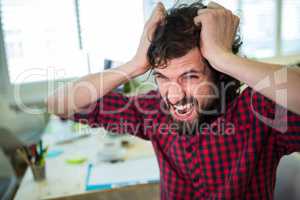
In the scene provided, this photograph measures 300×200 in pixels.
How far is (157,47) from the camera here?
0.83 metres

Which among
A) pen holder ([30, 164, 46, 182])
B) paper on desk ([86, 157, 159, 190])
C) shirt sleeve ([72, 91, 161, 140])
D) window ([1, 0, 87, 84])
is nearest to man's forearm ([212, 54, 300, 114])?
shirt sleeve ([72, 91, 161, 140])

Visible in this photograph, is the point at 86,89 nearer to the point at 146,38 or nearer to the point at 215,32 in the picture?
the point at 146,38

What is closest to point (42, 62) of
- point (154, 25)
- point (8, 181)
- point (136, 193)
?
point (8, 181)

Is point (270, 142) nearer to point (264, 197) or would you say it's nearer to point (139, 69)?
point (264, 197)

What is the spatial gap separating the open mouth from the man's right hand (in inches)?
5.6

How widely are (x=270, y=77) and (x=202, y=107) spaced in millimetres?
234

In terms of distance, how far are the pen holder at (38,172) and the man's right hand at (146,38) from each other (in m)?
0.59

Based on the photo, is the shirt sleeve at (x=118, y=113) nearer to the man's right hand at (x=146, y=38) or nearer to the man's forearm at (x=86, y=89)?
the man's forearm at (x=86, y=89)

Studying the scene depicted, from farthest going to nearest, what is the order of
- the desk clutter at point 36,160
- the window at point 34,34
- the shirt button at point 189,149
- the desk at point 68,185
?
the window at point 34,34
the desk clutter at point 36,160
the desk at point 68,185
the shirt button at point 189,149

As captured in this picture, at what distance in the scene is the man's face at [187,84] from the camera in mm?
818

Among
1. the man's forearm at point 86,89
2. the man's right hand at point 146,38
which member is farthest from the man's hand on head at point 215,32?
the man's forearm at point 86,89

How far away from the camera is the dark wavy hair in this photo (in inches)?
31.8

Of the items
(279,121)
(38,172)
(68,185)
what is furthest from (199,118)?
(38,172)

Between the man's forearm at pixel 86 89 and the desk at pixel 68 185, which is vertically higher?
the man's forearm at pixel 86 89
